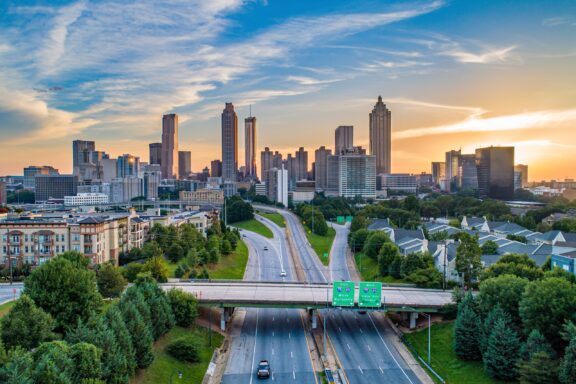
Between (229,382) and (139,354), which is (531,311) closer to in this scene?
(229,382)

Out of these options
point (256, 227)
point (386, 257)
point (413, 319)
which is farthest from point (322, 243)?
point (413, 319)

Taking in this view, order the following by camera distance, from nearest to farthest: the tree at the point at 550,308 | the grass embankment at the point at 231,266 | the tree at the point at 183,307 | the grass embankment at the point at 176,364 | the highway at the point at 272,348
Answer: the tree at the point at 550,308, the grass embankment at the point at 176,364, the highway at the point at 272,348, the tree at the point at 183,307, the grass embankment at the point at 231,266

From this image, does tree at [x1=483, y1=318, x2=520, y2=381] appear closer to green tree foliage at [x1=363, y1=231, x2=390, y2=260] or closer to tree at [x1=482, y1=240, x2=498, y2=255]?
tree at [x1=482, y1=240, x2=498, y2=255]

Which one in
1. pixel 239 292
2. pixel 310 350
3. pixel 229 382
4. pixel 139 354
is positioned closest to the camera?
pixel 139 354

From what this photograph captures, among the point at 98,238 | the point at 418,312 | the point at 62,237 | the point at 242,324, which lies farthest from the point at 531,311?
the point at 62,237

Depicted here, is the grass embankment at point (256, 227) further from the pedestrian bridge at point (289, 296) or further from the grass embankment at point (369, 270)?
the pedestrian bridge at point (289, 296)

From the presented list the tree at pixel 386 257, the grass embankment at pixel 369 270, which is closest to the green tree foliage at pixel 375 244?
the grass embankment at pixel 369 270
